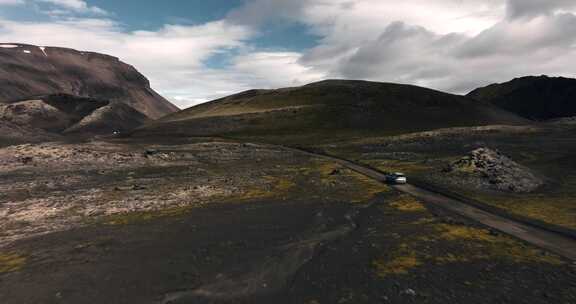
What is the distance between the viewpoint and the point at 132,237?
40.8 m

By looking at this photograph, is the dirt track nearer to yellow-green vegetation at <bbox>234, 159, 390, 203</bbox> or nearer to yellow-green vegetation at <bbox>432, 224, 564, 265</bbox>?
yellow-green vegetation at <bbox>432, 224, 564, 265</bbox>

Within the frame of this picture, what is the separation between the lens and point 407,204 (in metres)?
55.8

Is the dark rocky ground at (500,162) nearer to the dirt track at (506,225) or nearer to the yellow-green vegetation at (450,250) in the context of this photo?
the dirt track at (506,225)

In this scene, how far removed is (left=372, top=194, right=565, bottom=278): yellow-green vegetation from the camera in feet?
111

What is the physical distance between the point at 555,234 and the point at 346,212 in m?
21.7

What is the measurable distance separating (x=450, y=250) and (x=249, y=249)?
58.2ft

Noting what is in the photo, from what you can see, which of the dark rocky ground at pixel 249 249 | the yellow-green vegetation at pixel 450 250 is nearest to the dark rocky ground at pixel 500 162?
the yellow-green vegetation at pixel 450 250

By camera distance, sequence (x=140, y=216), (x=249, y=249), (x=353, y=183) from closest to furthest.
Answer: (x=249, y=249), (x=140, y=216), (x=353, y=183)

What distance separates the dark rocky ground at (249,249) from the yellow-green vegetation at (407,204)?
13 centimetres

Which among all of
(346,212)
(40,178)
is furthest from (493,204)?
(40,178)

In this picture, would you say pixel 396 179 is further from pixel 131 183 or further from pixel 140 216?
pixel 131 183

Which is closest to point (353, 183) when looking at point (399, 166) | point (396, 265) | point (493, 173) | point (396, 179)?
point (396, 179)

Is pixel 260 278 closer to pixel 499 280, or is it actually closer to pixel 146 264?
pixel 146 264

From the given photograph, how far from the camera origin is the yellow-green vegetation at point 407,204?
2080 inches
